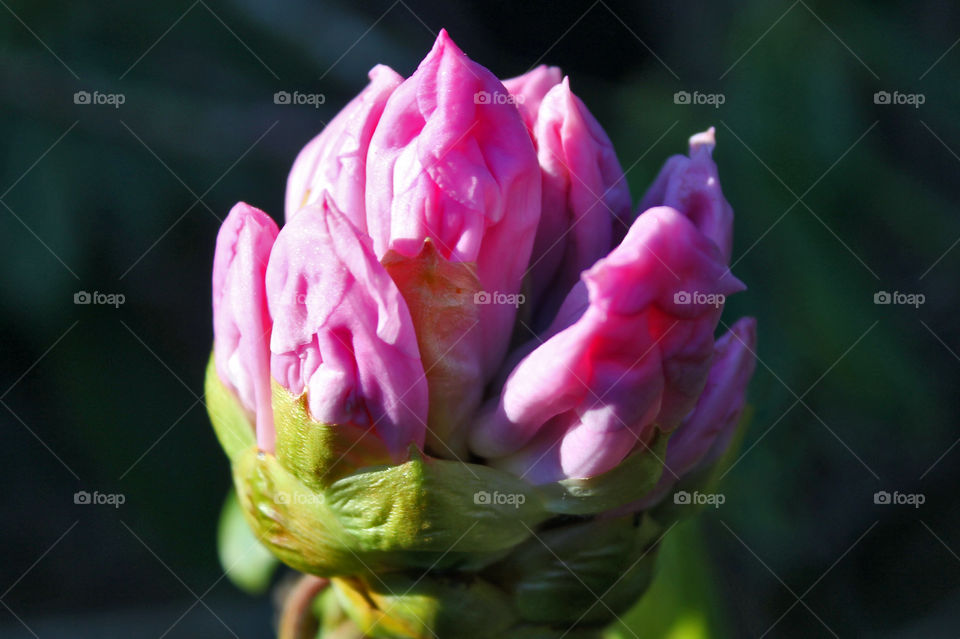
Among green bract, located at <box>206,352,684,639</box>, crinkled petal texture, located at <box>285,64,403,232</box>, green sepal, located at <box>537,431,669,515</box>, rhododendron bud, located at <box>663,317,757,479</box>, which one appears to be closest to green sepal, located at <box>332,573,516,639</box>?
green bract, located at <box>206,352,684,639</box>

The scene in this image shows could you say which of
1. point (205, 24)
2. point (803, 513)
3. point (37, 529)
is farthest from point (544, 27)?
point (37, 529)

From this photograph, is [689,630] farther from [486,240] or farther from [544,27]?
[544,27]

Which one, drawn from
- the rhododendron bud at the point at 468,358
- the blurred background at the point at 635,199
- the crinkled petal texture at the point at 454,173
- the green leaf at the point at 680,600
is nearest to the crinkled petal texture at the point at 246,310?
the rhododendron bud at the point at 468,358

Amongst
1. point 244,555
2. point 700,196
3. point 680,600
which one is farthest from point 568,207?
point 244,555

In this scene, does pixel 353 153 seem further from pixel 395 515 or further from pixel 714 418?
pixel 714 418

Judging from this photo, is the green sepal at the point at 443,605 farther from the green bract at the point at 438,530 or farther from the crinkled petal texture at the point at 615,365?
the crinkled petal texture at the point at 615,365
